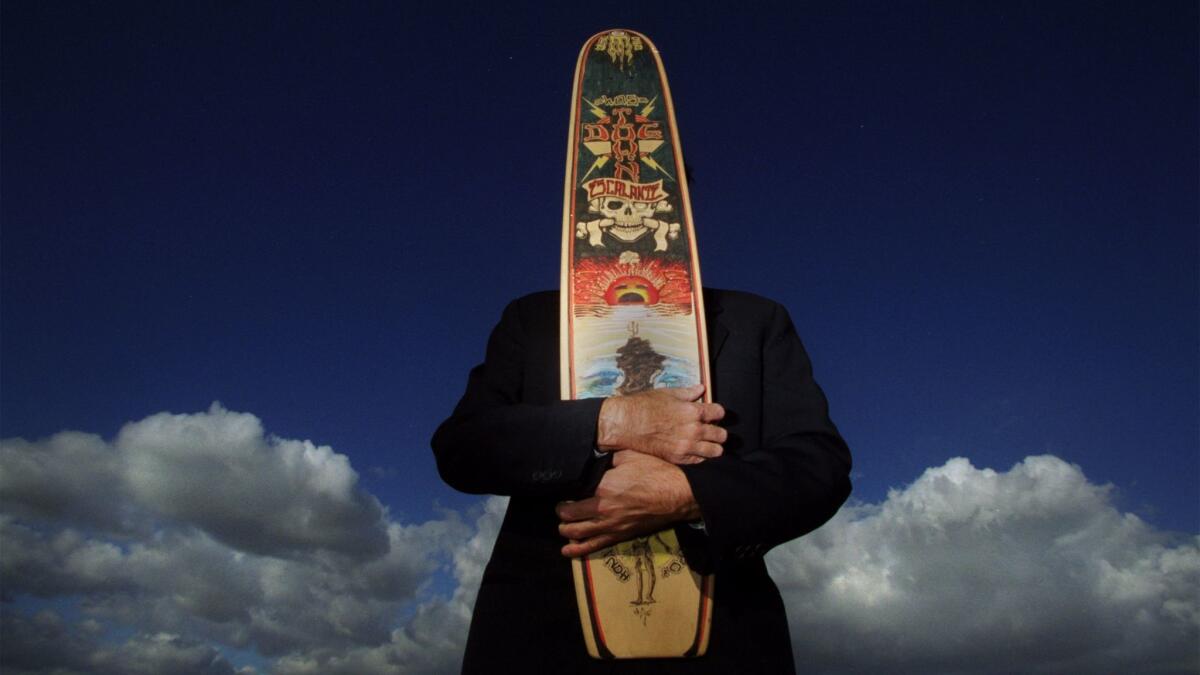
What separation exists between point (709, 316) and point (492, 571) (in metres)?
1.25

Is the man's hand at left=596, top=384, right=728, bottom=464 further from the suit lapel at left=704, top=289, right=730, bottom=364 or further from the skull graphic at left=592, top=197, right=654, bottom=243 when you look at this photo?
the skull graphic at left=592, top=197, right=654, bottom=243

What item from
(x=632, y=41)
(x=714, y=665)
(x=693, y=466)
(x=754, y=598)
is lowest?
(x=714, y=665)

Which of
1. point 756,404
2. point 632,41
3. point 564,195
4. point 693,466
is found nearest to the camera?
point 693,466

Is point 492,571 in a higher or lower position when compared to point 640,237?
lower

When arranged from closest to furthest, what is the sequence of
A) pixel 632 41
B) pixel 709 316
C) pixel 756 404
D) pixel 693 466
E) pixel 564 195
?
1. pixel 693 466
2. pixel 756 404
3. pixel 709 316
4. pixel 564 195
5. pixel 632 41

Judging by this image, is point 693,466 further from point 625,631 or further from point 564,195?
point 564,195

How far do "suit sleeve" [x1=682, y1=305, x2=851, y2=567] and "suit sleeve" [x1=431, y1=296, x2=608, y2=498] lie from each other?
34 cm

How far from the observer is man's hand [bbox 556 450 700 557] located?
2.80 m

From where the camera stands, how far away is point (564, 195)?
3.93m

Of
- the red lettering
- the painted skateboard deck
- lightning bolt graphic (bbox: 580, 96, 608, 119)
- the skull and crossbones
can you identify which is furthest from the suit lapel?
lightning bolt graphic (bbox: 580, 96, 608, 119)

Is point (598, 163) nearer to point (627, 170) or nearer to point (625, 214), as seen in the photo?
point (627, 170)

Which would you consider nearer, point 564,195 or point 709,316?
point 709,316

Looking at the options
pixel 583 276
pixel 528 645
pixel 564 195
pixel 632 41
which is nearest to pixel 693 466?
pixel 528 645

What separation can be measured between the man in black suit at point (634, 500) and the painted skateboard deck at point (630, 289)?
0.08m
